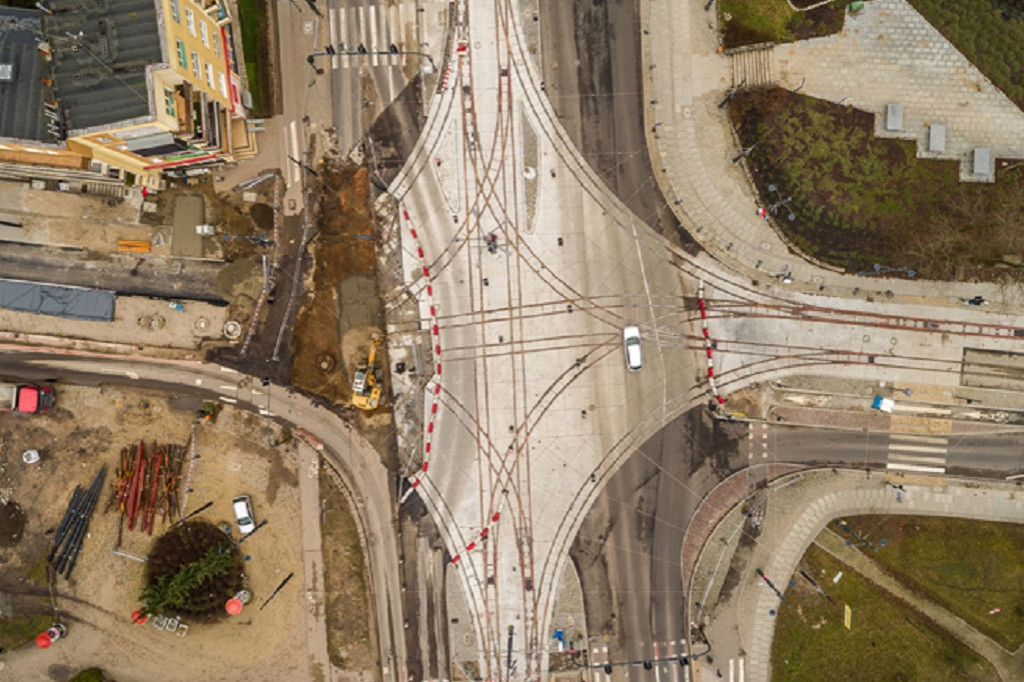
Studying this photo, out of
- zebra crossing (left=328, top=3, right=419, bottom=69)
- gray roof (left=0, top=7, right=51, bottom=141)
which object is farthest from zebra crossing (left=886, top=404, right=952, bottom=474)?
gray roof (left=0, top=7, right=51, bottom=141)

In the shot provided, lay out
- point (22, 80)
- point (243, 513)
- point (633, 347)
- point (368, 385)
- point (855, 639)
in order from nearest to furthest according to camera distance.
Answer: point (22, 80) → point (633, 347) → point (368, 385) → point (243, 513) → point (855, 639)

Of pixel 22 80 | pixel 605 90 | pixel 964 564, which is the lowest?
pixel 964 564

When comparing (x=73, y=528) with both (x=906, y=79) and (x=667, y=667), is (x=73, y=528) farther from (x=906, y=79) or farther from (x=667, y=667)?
(x=906, y=79)

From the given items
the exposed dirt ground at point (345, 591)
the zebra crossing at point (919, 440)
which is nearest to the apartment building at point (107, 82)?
the exposed dirt ground at point (345, 591)

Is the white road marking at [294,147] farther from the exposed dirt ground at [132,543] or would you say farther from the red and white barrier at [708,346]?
the red and white barrier at [708,346]

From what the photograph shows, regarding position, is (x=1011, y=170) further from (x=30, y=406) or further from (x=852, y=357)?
(x=30, y=406)

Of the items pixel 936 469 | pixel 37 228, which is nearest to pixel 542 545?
pixel 936 469

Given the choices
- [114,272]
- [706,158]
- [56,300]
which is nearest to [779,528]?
[706,158]

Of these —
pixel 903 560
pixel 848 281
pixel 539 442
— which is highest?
pixel 848 281
